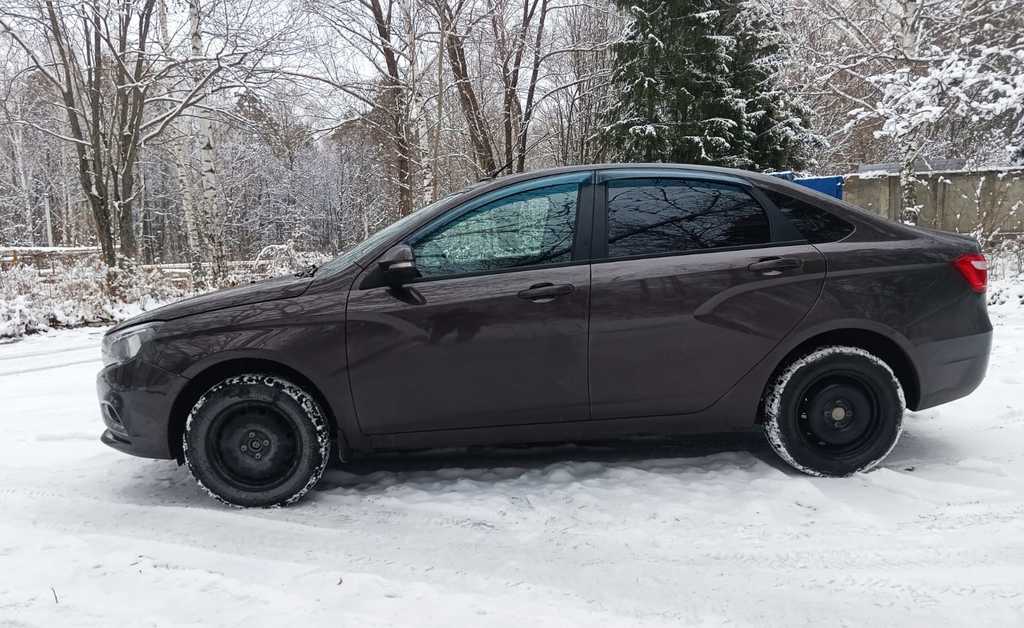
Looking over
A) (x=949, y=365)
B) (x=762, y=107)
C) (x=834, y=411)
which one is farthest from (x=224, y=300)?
(x=762, y=107)

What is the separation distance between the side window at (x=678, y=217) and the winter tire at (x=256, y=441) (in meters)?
1.78

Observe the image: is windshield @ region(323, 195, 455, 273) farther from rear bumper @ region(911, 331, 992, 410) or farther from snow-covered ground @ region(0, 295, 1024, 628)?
rear bumper @ region(911, 331, 992, 410)

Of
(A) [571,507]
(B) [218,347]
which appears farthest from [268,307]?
(A) [571,507]

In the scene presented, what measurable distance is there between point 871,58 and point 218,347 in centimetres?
1483

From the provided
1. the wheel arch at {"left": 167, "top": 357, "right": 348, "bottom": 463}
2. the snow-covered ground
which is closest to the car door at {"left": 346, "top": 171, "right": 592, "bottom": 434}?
the wheel arch at {"left": 167, "top": 357, "right": 348, "bottom": 463}

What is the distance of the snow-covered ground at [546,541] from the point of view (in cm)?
229

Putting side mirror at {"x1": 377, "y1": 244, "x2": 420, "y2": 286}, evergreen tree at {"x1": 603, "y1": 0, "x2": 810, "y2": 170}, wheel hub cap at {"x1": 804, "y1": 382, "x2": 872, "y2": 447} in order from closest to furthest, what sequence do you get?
side mirror at {"x1": 377, "y1": 244, "x2": 420, "y2": 286}, wheel hub cap at {"x1": 804, "y1": 382, "x2": 872, "y2": 447}, evergreen tree at {"x1": 603, "y1": 0, "x2": 810, "y2": 170}

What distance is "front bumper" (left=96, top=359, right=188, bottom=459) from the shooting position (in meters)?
3.17

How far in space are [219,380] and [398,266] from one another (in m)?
1.11

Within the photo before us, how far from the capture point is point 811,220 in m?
3.43

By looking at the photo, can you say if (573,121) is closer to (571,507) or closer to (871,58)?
(871,58)

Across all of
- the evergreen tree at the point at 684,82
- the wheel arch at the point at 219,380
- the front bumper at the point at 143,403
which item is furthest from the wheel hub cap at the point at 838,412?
the evergreen tree at the point at 684,82

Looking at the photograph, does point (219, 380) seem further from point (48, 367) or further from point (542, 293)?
point (48, 367)

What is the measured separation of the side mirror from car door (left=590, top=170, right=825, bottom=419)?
3.00 ft
